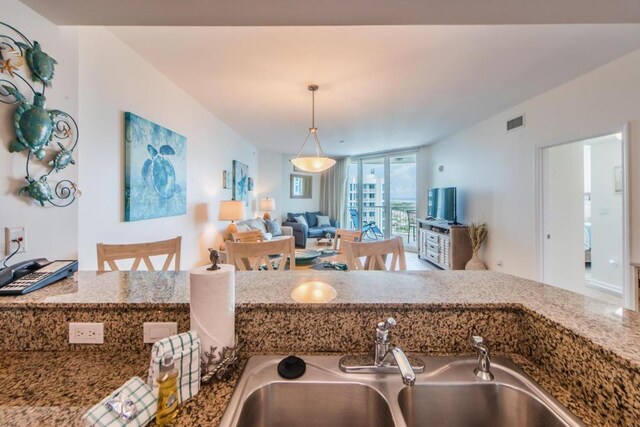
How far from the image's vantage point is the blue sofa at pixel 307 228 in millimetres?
6203

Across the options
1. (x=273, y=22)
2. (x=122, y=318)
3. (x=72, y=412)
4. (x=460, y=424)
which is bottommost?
(x=460, y=424)

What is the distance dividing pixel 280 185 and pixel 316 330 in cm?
636

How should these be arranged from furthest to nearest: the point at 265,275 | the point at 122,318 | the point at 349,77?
the point at 349,77 < the point at 265,275 < the point at 122,318

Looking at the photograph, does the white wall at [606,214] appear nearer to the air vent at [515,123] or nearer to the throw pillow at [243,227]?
the air vent at [515,123]

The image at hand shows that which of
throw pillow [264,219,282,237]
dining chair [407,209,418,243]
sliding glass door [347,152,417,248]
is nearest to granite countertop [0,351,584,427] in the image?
throw pillow [264,219,282,237]

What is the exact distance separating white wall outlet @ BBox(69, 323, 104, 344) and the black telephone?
0.92 ft

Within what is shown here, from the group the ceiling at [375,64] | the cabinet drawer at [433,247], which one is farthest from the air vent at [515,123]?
the cabinet drawer at [433,247]

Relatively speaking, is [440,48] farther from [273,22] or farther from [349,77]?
[273,22]

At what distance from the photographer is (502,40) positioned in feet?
6.72

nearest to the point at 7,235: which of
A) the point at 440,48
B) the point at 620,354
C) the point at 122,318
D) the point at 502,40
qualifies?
the point at 122,318

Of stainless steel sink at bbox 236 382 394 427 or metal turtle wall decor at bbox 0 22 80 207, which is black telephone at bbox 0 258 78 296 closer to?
metal turtle wall decor at bbox 0 22 80 207

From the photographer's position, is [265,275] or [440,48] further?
[440,48]

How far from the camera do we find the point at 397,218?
6.79 meters

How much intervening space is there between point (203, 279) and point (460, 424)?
797 mm
